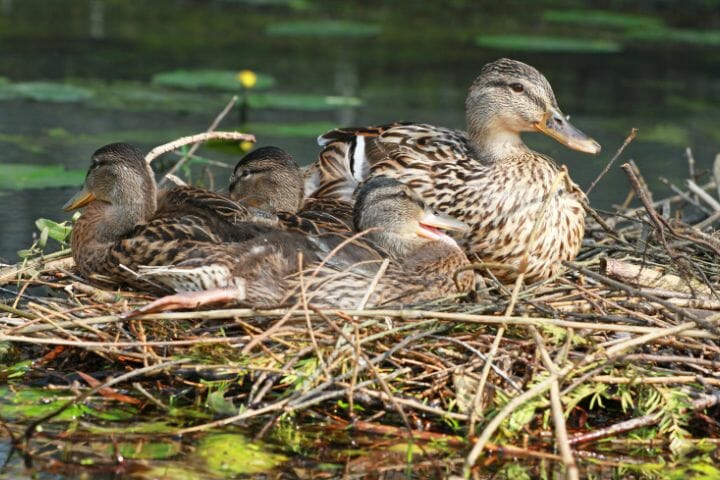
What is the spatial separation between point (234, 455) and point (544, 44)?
11026 mm

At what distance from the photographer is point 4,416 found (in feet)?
15.2

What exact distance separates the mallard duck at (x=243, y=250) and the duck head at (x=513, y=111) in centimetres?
68

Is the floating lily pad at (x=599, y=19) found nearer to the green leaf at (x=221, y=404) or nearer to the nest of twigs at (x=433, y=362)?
the nest of twigs at (x=433, y=362)

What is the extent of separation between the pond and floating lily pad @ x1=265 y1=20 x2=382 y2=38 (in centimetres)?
3

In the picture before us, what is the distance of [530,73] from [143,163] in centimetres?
189

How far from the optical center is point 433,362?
4840 mm

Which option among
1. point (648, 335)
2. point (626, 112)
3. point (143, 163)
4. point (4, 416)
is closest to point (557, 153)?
point (626, 112)

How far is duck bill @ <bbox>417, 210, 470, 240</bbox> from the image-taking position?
224 inches

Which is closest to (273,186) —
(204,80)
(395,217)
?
(395,217)

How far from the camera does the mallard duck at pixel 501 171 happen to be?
5.94 m

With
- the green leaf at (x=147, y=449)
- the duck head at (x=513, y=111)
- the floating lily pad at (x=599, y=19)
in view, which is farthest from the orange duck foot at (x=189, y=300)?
the floating lily pad at (x=599, y=19)

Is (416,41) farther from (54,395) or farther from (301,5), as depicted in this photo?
(54,395)

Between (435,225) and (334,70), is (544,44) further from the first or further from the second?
(435,225)

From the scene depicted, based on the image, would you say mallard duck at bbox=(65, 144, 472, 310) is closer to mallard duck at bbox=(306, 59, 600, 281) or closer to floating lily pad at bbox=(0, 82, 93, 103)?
mallard duck at bbox=(306, 59, 600, 281)
